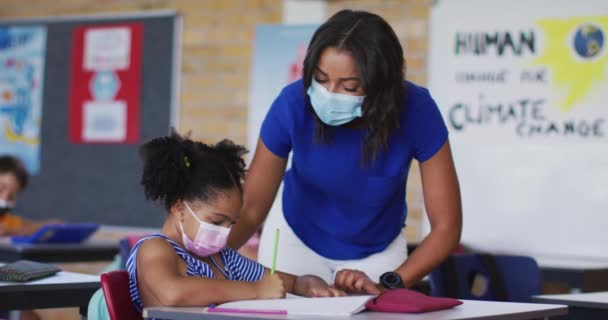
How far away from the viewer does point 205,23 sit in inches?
233

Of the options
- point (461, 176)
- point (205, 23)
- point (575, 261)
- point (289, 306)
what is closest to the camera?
point (289, 306)

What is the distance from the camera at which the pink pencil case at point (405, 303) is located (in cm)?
196

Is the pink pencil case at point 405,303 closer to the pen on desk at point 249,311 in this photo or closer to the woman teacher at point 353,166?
the pen on desk at point 249,311

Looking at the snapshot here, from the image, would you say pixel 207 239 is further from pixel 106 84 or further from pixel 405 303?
pixel 106 84

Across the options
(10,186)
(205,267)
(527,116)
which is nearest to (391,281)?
(205,267)

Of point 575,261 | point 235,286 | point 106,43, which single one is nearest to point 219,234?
point 235,286

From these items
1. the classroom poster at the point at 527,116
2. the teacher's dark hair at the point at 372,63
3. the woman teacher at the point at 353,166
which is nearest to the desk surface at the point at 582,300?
the woman teacher at the point at 353,166

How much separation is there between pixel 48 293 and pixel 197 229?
1.56 feet

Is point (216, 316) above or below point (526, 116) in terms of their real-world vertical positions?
below

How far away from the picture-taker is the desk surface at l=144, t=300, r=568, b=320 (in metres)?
1.83

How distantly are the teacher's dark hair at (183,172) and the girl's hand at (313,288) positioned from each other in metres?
0.27

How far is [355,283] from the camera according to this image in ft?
7.61

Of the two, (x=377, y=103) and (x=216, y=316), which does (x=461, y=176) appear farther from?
(x=216, y=316)

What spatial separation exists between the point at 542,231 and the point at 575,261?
0.68 ft
